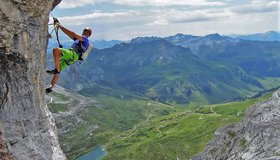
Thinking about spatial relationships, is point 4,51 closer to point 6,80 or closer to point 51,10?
point 6,80

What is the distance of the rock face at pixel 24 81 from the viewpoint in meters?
22.1

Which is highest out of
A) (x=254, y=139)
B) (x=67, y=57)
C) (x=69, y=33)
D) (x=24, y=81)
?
(x=69, y=33)

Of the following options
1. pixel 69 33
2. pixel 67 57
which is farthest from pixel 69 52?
pixel 69 33

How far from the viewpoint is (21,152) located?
23.0 m

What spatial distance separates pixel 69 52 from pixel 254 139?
40.5m

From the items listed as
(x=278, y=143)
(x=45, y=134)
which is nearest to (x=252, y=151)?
(x=278, y=143)

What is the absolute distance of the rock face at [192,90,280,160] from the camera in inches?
1992

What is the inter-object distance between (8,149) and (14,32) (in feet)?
22.7

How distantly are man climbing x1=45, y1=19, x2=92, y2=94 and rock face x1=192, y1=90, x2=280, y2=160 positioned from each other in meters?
29.4

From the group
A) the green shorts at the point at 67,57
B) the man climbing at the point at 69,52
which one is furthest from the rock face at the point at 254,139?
the green shorts at the point at 67,57

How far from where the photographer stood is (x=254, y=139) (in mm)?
57750

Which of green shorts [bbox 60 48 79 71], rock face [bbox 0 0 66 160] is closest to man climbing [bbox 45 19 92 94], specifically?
green shorts [bbox 60 48 79 71]

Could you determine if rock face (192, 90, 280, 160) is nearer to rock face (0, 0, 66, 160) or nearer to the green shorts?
the green shorts

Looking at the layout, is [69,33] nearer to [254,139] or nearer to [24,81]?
[24,81]
